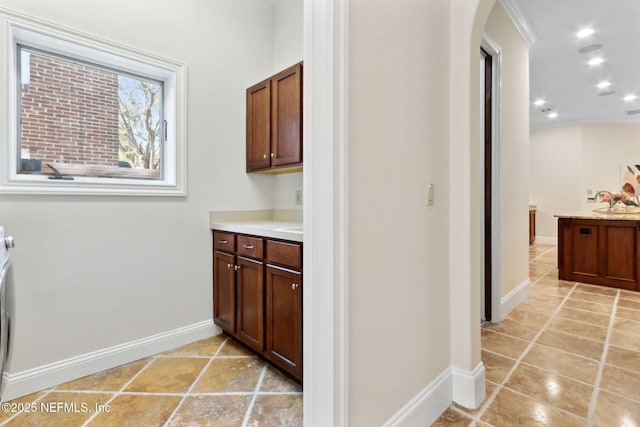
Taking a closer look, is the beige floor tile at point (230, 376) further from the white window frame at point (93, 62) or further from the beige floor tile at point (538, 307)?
the beige floor tile at point (538, 307)

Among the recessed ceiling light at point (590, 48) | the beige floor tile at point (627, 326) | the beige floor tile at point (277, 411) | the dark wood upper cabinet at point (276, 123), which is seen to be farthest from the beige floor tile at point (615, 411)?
the recessed ceiling light at point (590, 48)

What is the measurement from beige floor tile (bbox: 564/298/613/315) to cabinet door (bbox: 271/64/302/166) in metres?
3.19

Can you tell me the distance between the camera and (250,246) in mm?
2109

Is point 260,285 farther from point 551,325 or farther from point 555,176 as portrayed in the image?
point 555,176

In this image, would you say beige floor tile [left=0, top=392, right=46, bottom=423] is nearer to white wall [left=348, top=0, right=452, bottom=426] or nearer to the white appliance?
the white appliance

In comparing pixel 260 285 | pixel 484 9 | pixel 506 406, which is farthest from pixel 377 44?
pixel 506 406

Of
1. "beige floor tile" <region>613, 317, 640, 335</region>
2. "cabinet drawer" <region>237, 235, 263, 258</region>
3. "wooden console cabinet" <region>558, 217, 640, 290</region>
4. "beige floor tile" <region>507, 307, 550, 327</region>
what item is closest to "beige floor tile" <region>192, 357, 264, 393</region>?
"cabinet drawer" <region>237, 235, 263, 258</region>

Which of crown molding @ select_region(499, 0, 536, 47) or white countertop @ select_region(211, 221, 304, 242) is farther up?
crown molding @ select_region(499, 0, 536, 47)

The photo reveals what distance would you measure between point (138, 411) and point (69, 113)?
1.88m

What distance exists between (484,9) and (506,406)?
6.72 ft

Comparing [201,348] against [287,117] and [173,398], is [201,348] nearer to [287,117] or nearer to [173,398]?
[173,398]

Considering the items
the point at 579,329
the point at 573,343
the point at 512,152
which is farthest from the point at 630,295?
the point at 512,152

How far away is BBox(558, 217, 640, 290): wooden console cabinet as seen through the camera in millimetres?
3711

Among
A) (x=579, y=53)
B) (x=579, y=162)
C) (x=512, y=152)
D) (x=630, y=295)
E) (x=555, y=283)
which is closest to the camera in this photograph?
(x=512, y=152)
